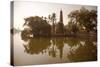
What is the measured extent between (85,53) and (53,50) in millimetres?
442

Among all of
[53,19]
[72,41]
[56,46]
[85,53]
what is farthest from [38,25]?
[85,53]

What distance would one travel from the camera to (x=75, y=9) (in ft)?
7.11

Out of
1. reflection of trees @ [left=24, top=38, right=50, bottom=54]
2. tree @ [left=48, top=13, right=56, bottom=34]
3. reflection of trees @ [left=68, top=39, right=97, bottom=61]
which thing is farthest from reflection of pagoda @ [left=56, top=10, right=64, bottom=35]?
reflection of trees @ [left=68, top=39, right=97, bottom=61]

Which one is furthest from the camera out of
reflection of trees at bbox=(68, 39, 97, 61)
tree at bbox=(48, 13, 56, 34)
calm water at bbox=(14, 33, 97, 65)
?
reflection of trees at bbox=(68, 39, 97, 61)

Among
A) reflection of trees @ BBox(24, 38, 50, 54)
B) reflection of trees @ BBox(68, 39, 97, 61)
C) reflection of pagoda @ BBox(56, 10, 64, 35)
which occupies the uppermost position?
reflection of pagoda @ BBox(56, 10, 64, 35)

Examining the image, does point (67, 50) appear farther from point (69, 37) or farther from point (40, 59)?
point (40, 59)

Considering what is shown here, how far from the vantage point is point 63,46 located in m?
2.11

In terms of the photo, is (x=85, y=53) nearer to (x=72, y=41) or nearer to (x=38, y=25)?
(x=72, y=41)

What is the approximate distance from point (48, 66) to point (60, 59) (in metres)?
0.17

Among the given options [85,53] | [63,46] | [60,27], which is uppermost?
[60,27]

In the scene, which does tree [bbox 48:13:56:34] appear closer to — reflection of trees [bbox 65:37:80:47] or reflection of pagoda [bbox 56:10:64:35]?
reflection of pagoda [bbox 56:10:64:35]

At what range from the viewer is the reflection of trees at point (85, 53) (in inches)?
85.4

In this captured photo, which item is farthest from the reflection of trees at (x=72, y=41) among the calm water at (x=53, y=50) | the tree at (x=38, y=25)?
the tree at (x=38, y=25)

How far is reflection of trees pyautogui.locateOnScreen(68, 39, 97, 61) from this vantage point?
7.12 ft
